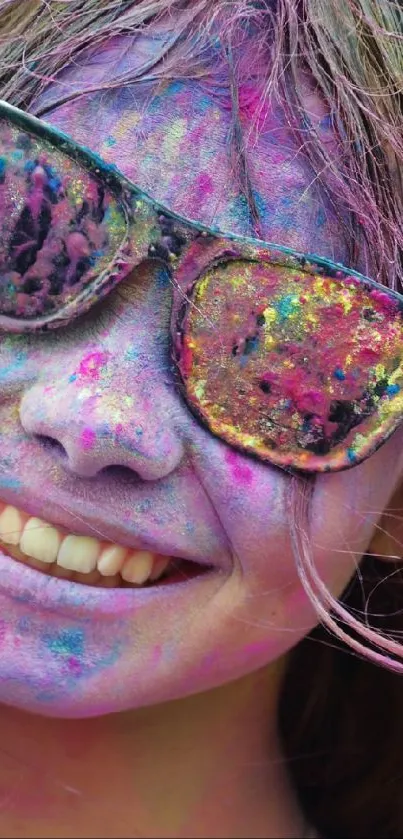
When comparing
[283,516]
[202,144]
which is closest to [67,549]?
[283,516]

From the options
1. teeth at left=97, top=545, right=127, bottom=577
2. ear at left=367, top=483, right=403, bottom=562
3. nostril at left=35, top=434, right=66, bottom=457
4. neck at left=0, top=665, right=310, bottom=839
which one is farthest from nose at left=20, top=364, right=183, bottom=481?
neck at left=0, top=665, right=310, bottom=839

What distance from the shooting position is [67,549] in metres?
0.89

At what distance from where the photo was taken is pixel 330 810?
128 cm

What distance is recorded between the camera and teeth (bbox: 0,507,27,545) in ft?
2.90

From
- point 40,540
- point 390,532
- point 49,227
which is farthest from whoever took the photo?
point 390,532

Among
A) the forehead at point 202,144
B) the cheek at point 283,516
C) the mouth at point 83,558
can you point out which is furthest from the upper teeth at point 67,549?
the forehead at point 202,144

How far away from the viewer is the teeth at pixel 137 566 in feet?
3.00

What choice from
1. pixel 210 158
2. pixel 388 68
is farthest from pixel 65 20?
pixel 388 68

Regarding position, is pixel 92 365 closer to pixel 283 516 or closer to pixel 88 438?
pixel 88 438

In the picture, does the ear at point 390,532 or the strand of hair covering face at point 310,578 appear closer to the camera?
the strand of hair covering face at point 310,578

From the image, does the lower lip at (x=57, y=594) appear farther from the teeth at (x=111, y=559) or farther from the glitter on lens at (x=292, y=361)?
the glitter on lens at (x=292, y=361)

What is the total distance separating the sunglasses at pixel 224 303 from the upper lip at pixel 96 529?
0.42 ft

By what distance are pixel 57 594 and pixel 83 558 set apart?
47mm

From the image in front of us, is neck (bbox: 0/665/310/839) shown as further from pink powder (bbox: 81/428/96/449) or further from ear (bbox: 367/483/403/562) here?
pink powder (bbox: 81/428/96/449)
